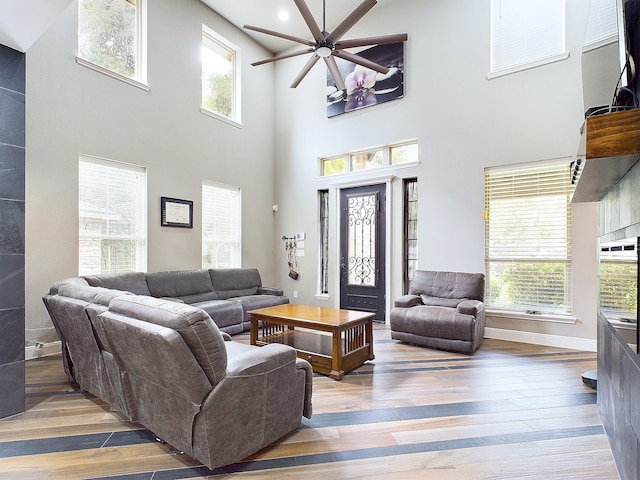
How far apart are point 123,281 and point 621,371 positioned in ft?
15.9

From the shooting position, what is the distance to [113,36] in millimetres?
4809

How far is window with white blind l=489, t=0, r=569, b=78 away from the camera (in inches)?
178

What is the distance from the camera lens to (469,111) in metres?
5.15

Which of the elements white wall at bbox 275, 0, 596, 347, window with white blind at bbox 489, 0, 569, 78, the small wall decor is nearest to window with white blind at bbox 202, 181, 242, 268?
the small wall decor

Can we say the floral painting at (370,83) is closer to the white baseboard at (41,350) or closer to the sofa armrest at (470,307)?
the sofa armrest at (470,307)

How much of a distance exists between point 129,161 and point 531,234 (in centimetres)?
559

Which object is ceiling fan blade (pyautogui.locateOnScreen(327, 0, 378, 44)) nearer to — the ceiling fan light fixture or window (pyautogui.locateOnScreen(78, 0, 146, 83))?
the ceiling fan light fixture

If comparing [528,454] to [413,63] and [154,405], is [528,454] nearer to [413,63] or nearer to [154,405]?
[154,405]

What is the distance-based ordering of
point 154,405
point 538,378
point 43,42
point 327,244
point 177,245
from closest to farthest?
point 154,405, point 538,378, point 43,42, point 177,245, point 327,244

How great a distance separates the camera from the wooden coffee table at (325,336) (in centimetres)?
338

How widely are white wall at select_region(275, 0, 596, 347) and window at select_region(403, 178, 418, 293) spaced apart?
15cm

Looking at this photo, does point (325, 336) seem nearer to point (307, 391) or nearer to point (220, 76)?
point (307, 391)

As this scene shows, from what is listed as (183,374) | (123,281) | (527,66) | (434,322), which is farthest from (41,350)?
(527,66)

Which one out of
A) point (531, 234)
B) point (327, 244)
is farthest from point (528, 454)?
point (327, 244)
